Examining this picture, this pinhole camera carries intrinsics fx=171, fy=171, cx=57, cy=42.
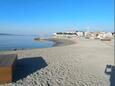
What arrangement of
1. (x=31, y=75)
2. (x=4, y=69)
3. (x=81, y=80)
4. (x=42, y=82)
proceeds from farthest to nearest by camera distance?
(x=31, y=75), (x=81, y=80), (x=42, y=82), (x=4, y=69)

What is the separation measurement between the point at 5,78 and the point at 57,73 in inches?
95.8

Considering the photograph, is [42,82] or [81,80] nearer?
[42,82]

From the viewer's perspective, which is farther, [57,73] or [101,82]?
[57,73]

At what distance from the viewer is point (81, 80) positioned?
21.7ft

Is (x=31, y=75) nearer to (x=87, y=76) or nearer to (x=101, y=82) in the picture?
(x=87, y=76)

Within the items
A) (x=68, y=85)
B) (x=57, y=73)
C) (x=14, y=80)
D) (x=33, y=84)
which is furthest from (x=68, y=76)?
(x=14, y=80)

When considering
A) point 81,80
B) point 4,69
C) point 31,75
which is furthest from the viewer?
point 31,75

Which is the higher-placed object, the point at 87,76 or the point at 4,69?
the point at 4,69

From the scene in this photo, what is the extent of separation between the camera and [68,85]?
602 centimetres

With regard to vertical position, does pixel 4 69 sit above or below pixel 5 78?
above

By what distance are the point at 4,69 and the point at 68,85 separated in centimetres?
227

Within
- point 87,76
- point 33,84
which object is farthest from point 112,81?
point 33,84

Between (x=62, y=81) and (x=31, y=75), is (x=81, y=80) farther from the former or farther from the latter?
(x=31, y=75)

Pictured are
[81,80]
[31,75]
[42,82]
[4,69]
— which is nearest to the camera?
[4,69]
